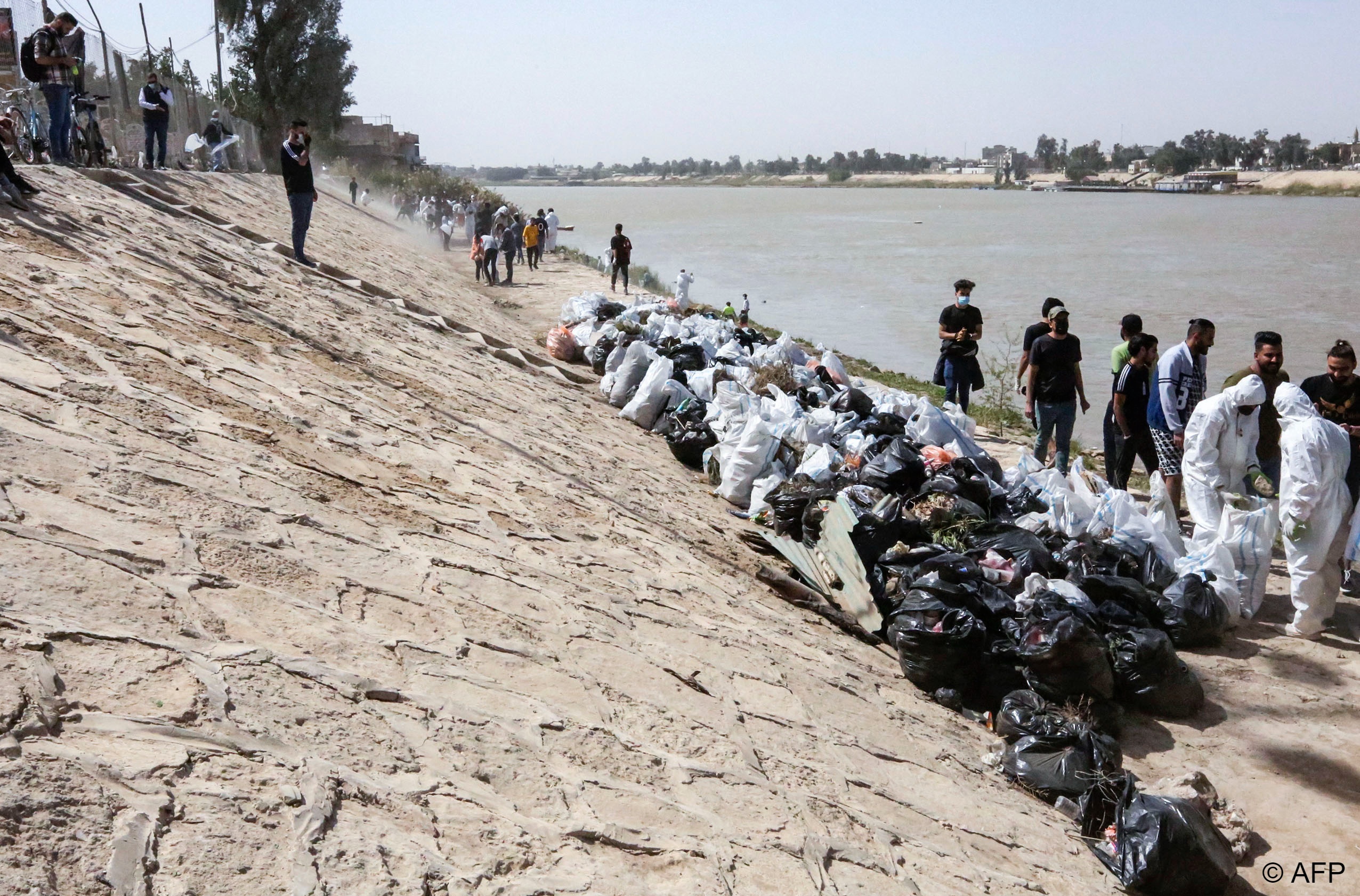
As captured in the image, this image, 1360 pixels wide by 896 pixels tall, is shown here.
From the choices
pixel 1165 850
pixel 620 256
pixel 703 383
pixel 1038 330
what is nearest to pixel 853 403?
pixel 703 383

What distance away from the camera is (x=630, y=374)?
972 cm

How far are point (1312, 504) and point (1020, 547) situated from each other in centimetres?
148

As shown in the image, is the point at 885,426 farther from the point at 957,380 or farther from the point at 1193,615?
the point at 1193,615

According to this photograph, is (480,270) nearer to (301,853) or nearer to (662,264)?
(662,264)

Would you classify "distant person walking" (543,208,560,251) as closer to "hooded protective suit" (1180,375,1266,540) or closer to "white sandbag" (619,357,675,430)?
"white sandbag" (619,357,675,430)

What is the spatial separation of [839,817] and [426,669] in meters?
1.42

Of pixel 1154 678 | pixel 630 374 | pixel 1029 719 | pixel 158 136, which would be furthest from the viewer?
pixel 158 136

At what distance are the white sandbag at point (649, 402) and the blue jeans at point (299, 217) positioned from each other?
3.66m

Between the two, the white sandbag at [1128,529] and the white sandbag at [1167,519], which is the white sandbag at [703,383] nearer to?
the white sandbag at [1128,529]

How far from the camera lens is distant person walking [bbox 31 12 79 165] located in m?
9.41

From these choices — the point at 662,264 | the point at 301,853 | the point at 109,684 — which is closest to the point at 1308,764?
the point at 301,853

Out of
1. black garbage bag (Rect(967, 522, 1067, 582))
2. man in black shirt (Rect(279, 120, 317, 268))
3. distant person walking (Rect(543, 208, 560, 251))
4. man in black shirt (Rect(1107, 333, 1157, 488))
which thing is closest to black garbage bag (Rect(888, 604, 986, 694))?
black garbage bag (Rect(967, 522, 1067, 582))

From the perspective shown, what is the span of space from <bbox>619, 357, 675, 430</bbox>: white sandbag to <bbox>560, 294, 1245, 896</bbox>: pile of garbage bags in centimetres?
2

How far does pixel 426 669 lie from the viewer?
11.0ft
